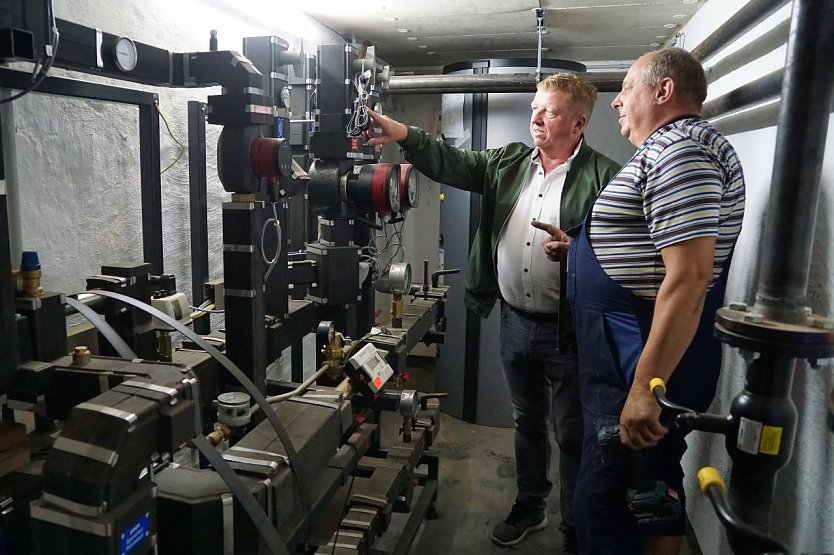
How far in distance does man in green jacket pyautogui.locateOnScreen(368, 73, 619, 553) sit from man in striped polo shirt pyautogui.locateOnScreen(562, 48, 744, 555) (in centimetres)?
38

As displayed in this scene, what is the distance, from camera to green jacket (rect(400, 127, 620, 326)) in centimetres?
182

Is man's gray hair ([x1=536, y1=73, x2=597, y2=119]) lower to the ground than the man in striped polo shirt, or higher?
higher

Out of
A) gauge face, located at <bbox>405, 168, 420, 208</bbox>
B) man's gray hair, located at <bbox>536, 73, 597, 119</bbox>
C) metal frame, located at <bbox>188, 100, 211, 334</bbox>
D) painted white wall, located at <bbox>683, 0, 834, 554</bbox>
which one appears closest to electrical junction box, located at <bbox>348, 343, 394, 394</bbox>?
gauge face, located at <bbox>405, 168, 420, 208</bbox>

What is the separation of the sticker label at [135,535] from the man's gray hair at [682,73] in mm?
1148

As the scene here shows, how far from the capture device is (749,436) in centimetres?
88

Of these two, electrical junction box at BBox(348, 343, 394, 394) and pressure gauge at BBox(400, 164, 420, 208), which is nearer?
electrical junction box at BBox(348, 343, 394, 394)

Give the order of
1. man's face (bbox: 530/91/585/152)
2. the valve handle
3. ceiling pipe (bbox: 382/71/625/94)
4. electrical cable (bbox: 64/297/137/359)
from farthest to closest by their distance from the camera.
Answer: ceiling pipe (bbox: 382/71/625/94) → man's face (bbox: 530/91/585/152) → electrical cable (bbox: 64/297/137/359) → the valve handle

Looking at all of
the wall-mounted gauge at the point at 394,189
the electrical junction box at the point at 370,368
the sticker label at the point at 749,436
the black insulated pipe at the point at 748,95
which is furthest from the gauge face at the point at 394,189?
the sticker label at the point at 749,436

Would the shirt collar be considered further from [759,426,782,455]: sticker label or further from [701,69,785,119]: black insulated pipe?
[759,426,782,455]: sticker label

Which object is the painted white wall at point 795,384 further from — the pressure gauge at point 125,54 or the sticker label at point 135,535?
the pressure gauge at point 125,54

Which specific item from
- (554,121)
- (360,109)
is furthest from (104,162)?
(554,121)

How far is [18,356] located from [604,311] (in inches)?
41.4

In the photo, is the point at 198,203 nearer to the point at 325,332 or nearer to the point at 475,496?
the point at 325,332

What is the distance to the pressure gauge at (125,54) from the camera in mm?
1061
